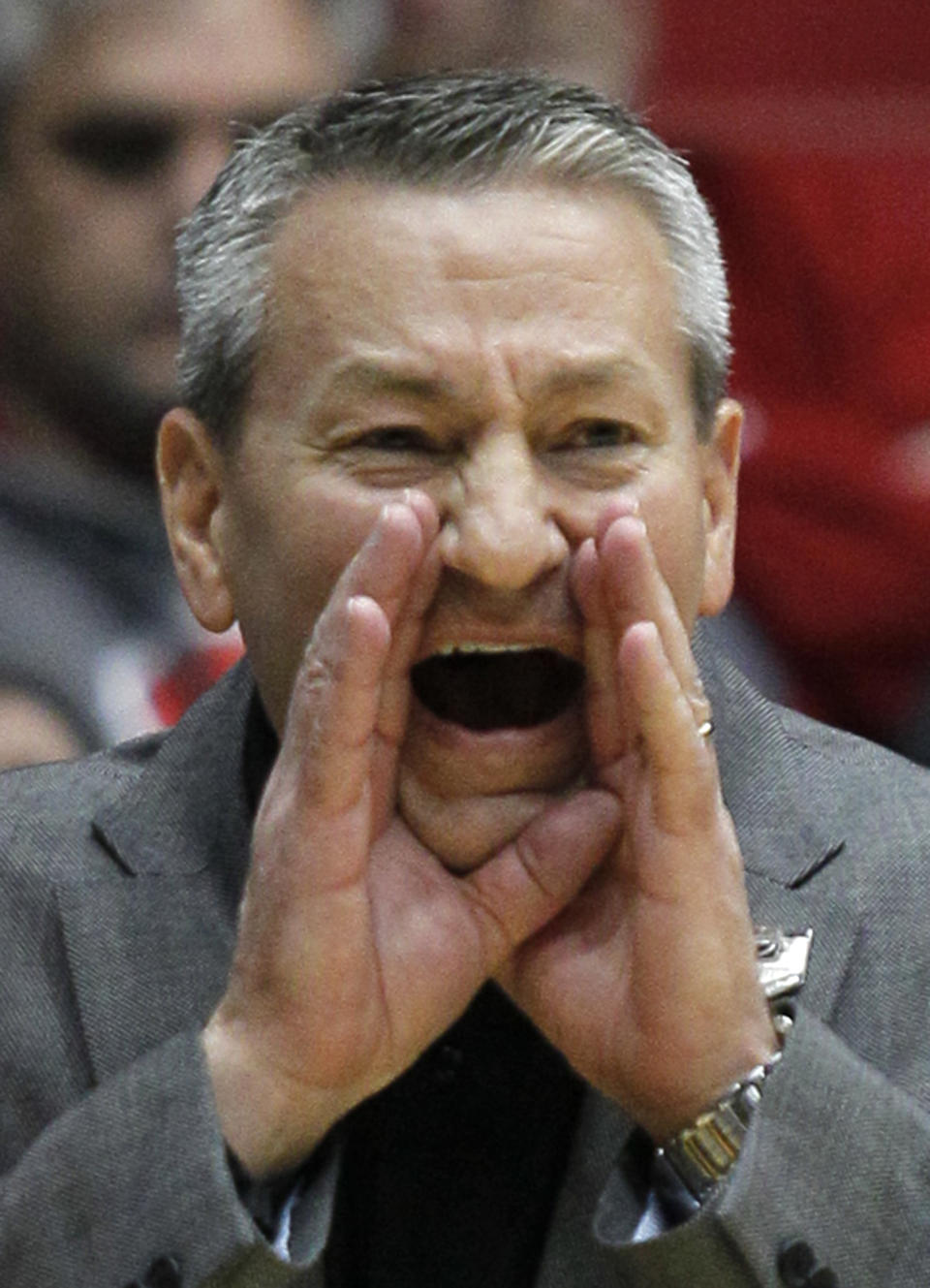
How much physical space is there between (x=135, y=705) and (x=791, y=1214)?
3.04 feet

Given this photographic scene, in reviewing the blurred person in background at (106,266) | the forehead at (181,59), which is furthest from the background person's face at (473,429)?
the forehead at (181,59)

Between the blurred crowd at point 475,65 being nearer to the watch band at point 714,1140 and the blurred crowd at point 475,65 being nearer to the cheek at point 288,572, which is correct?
the cheek at point 288,572

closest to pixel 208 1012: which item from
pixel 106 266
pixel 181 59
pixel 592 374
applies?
pixel 592 374

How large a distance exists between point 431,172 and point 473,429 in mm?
163

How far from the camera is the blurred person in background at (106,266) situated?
1989mm

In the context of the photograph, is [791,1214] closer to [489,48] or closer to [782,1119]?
[782,1119]

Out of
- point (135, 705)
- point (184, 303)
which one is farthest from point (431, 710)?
point (135, 705)

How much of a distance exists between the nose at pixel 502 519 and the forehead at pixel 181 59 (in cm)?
87

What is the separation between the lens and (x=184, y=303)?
147 cm

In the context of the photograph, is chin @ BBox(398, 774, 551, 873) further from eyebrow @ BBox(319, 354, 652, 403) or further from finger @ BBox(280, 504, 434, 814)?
eyebrow @ BBox(319, 354, 652, 403)

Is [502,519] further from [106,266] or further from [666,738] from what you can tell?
[106,266]

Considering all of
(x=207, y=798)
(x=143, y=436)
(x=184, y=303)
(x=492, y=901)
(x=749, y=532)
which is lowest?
(x=749, y=532)

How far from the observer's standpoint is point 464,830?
1.29 m

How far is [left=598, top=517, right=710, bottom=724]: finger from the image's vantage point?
1200 mm
